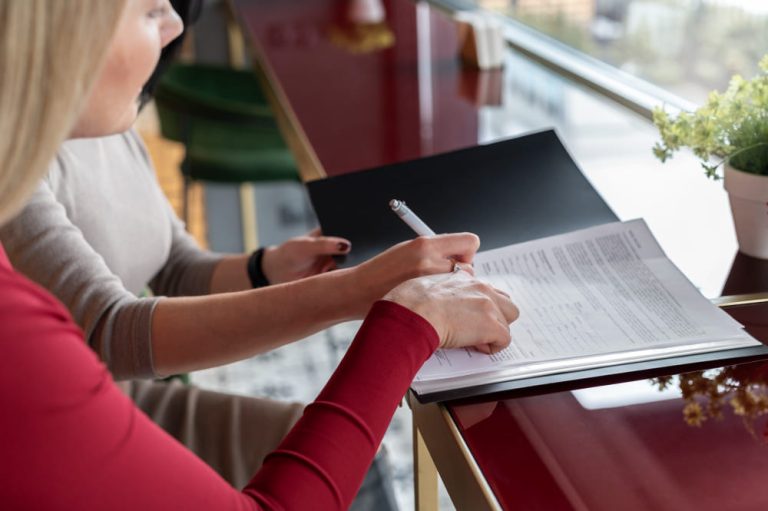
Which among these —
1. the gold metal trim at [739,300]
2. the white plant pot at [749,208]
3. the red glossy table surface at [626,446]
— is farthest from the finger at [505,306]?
the white plant pot at [749,208]

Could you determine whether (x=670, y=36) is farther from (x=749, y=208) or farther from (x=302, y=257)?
(x=302, y=257)

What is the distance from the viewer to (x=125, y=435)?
62 cm

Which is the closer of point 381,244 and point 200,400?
point 381,244

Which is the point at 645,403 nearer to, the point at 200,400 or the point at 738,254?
the point at 738,254

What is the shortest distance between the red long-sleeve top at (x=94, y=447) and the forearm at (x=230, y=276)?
606mm

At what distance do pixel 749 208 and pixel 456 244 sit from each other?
0.36m

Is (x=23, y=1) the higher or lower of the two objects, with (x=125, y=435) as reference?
higher

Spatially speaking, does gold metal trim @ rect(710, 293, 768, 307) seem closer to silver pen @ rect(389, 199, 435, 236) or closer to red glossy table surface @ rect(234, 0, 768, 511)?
red glossy table surface @ rect(234, 0, 768, 511)

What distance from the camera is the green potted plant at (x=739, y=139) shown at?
0.99m

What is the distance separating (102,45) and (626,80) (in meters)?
1.46

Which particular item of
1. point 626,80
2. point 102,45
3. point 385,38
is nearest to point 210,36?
point 385,38

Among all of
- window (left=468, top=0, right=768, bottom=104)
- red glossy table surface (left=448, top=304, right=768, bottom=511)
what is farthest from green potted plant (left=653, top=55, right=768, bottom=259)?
window (left=468, top=0, right=768, bottom=104)

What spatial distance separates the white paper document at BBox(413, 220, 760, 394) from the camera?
0.80m

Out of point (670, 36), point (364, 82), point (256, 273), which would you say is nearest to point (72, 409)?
point (256, 273)
